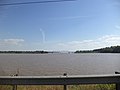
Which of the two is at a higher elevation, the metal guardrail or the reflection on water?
the reflection on water

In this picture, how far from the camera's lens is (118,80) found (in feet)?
17.5

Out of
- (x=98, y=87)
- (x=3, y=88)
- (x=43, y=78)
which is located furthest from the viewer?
(x=98, y=87)

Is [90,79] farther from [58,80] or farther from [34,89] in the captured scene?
[34,89]

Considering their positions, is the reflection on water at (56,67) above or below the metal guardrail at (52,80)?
above

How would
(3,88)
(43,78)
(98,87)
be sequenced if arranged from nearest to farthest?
(43,78)
(3,88)
(98,87)

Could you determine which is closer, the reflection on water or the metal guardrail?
the metal guardrail

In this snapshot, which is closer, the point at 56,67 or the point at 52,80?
the point at 52,80

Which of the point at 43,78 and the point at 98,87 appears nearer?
the point at 43,78

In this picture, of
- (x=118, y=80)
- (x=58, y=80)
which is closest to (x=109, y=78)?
(x=118, y=80)

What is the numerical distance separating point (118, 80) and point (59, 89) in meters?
2.03

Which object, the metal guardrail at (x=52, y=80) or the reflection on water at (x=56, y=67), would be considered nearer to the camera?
the metal guardrail at (x=52, y=80)

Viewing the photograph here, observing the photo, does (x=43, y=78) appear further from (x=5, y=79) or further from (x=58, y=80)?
(x=5, y=79)

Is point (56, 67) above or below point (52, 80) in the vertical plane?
above

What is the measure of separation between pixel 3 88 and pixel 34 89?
1.09 meters
